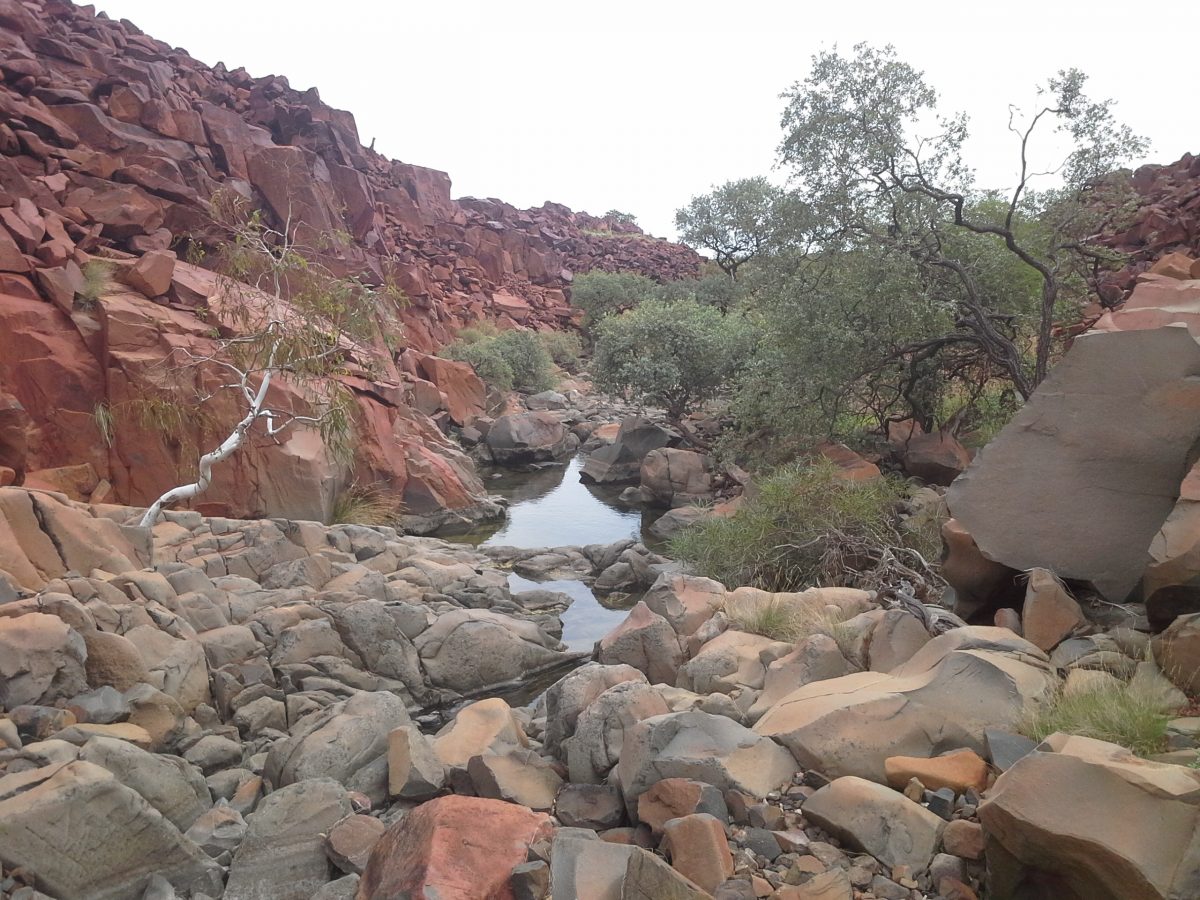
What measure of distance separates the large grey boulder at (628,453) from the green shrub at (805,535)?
26.7ft

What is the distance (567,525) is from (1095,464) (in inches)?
469

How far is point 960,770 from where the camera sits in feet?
13.3

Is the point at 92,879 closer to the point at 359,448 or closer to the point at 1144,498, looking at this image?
the point at 1144,498

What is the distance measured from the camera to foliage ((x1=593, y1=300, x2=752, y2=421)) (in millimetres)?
18734

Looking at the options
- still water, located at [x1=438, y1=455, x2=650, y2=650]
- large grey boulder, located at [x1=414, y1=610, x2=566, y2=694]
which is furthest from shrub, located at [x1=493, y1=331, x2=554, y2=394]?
large grey boulder, located at [x1=414, y1=610, x2=566, y2=694]

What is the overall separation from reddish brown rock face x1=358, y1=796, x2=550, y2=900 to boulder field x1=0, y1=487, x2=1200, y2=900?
0.6 inches

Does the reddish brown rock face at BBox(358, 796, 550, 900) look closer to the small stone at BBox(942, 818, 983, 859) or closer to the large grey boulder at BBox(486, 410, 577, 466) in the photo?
the small stone at BBox(942, 818, 983, 859)

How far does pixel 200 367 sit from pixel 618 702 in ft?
33.7

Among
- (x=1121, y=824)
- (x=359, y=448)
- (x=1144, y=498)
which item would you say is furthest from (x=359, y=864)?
(x=359, y=448)

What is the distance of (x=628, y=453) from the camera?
20266 mm

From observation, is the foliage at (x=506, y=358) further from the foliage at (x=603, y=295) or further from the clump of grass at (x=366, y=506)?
the clump of grass at (x=366, y=506)

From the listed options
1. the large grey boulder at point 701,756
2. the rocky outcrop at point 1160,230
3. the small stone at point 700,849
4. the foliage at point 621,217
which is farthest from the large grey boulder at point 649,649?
the foliage at point 621,217

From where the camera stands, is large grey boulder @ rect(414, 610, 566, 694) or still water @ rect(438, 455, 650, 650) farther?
still water @ rect(438, 455, 650, 650)

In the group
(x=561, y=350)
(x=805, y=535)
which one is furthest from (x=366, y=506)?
(x=561, y=350)
